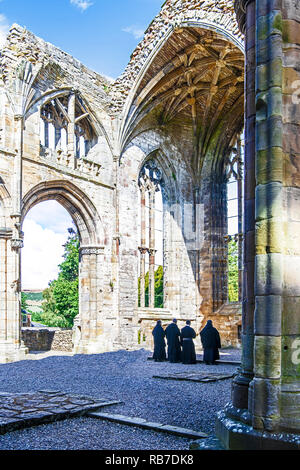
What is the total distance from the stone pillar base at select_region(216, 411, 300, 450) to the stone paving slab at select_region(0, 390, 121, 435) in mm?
2260

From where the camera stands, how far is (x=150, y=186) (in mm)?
18719

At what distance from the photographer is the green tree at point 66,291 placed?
30.6 m

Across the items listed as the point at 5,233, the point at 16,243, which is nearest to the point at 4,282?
the point at 16,243

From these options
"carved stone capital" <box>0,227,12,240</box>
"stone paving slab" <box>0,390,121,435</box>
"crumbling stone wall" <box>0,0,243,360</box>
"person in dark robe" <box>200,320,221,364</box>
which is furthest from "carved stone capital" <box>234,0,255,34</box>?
"carved stone capital" <box>0,227,12,240</box>

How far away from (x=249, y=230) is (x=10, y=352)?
32.8 ft

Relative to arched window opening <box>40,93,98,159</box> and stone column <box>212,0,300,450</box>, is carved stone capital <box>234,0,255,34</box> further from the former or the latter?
arched window opening <box>40,93,98,159</box>

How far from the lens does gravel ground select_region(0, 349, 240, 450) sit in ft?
15.7

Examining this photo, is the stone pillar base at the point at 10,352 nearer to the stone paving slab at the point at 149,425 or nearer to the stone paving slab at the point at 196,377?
the stone paving slab at the point at 196,377

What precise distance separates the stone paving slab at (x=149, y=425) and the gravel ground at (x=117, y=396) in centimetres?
7

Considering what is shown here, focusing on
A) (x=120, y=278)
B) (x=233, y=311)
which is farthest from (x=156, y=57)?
(x=233, y=311)

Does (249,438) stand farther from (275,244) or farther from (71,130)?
(71,130)

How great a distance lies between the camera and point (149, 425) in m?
5.27
